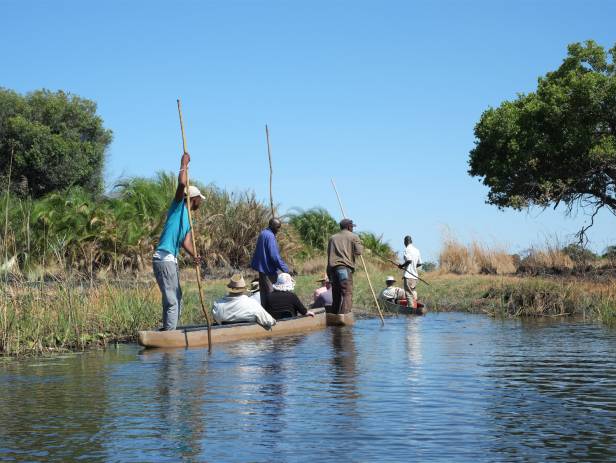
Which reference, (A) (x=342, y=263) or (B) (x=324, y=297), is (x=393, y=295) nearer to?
(B) (x=324, y=297)

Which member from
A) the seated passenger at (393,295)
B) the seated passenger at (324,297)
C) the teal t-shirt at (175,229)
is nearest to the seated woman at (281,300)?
the seated passenger at (324,297)

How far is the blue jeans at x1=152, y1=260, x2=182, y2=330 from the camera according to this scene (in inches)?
535

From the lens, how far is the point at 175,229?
45.2ft

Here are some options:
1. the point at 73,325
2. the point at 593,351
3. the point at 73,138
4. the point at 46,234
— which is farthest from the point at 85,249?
the point at 73,138

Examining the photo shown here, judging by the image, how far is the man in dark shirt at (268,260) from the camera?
54.4 feet

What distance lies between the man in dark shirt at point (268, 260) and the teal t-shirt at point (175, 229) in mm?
2799

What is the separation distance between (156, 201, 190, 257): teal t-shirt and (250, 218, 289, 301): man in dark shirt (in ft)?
9.18

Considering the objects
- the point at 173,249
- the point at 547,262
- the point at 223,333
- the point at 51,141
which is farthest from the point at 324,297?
the point at 51,141

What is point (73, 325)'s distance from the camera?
14.3 metres

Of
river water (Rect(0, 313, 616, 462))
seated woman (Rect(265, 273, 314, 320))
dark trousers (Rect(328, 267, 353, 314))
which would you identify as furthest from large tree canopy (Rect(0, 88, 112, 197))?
river water (Rect(0, 313, 616, 462))

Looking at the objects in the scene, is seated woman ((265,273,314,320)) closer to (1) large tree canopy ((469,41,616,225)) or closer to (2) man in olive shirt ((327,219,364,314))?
(2) man in olive shirt ((327,219,364,314))

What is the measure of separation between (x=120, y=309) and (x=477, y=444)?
9574 millimetres

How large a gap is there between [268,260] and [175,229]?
3.32 meters

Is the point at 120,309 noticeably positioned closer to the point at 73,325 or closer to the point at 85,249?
the point at 73,325
